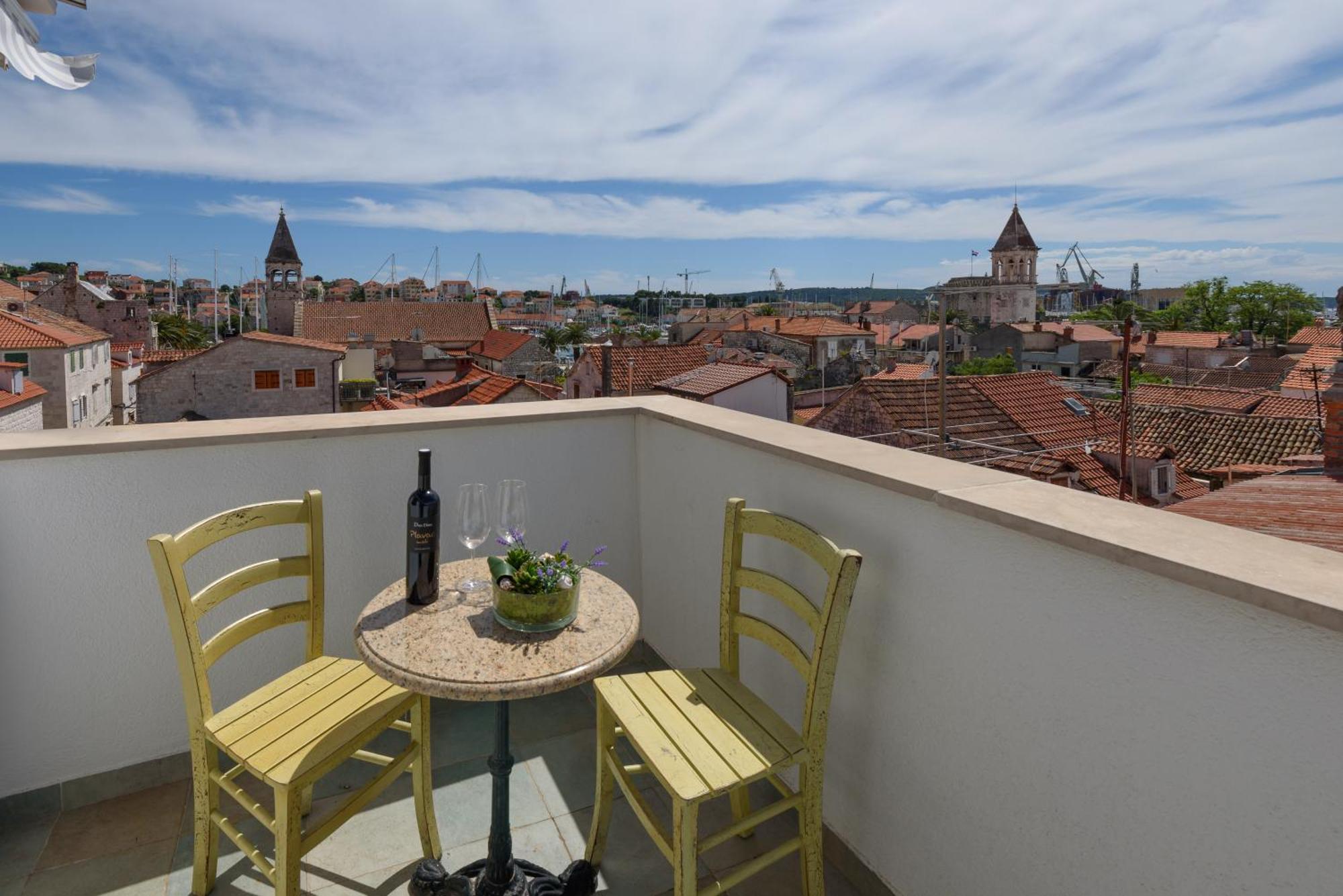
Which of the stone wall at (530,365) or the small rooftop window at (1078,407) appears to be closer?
the small rooftop window at (1078,407)

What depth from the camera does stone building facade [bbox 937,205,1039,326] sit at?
232 ft

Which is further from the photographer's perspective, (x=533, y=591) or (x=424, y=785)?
(x=424, y=785)

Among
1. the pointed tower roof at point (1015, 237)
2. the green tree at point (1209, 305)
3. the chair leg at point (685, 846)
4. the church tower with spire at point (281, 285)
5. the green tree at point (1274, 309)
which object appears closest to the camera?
the chair leg at point (685, 846)

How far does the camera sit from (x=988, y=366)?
3647cm

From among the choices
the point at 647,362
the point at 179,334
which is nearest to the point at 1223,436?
→ the point at 647,362

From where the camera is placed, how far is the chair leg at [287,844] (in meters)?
1.46

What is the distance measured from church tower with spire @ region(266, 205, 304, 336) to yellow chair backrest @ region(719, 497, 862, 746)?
44.6 metres

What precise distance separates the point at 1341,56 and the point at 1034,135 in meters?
24.1

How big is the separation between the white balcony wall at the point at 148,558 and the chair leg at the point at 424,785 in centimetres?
74

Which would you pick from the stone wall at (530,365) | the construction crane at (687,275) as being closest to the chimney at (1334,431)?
the stone wall at (530,365)

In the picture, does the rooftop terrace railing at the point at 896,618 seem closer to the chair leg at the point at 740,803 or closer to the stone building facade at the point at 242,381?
the chair leg at the point at 740,803

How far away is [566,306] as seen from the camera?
116 m

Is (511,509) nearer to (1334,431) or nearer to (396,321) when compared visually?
(1334,431)

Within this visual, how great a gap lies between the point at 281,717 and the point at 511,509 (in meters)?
0.66
